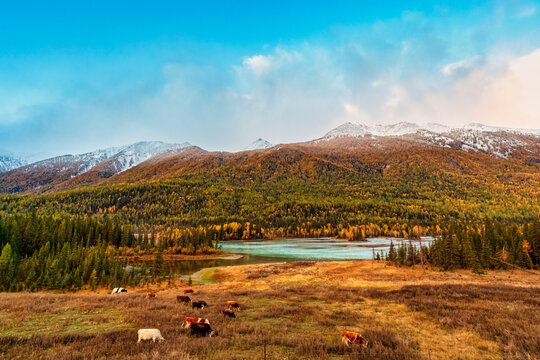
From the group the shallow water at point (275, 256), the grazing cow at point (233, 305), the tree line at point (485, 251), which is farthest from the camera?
the shallow water at point (275, 256)

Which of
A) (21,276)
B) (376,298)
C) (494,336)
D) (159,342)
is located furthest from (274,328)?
(21,276)

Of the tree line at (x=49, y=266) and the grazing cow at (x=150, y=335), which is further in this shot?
the tree line at (x=49, y=266)

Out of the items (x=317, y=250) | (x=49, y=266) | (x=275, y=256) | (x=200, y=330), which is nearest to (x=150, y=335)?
(x=200, y=330)

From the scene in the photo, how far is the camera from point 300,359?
32.7 ft

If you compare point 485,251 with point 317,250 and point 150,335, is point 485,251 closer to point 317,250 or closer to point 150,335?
point 150,335

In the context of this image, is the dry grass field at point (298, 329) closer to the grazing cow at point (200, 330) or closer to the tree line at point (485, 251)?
the grazing cow at point (200, 330)

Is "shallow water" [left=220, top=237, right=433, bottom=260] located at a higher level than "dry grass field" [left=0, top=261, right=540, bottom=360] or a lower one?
lower

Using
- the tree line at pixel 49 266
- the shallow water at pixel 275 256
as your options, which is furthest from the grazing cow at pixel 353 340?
the shallow water at pixel 275 256

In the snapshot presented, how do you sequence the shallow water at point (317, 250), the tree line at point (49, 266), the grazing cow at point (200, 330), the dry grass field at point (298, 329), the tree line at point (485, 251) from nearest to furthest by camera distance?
the dry grass field at point (298, 329), the grazing cow at point (200, 330), the tree line at point (49, 266), the tree line at point (485, 251), the shallow water at point (317, 250)

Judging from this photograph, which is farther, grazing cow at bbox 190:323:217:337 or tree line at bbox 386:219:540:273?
tree line at bbox 386:219:540:273

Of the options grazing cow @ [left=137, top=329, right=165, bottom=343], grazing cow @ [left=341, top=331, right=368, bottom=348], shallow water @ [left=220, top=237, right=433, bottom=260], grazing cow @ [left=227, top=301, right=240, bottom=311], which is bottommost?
shallow water @ [left=220, top=237, right=433, bottom=260]

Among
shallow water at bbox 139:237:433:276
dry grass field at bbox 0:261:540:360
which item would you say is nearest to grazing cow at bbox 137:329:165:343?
dry grass field at bbox 0:261:540:360

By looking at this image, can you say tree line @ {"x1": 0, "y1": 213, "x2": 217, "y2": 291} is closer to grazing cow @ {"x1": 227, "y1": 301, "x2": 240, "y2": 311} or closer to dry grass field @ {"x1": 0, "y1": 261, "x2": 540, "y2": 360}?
dry grass field @ {"x1": 0, "y1": 261, "x2": 540, "y2": 360}

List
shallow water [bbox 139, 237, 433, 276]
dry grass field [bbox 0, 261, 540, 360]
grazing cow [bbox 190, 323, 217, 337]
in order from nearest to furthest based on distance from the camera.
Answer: dry grass field [bbox 0, 261, 540, 360]
grazing cow [bbox 190, 323, 217, 337]
shallow water [bbox 139, 237, 433, 276]
